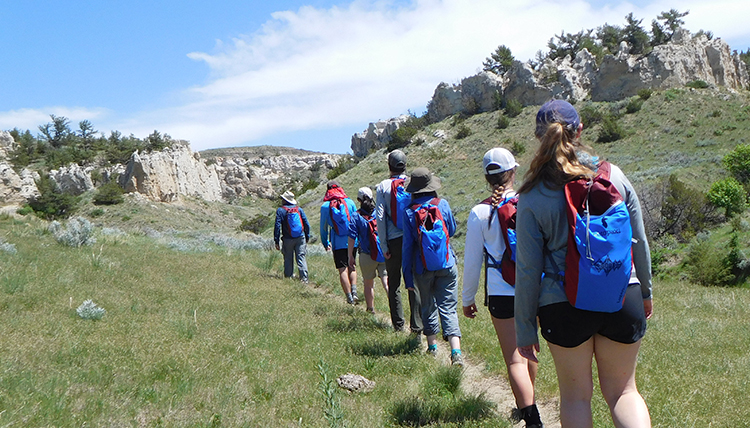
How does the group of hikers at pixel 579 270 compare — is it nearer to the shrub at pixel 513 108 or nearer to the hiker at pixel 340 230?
the hiker at pixel 340 230

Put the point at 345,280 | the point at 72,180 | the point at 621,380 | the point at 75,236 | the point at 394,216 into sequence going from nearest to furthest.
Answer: the point at 621,380, the point at 394,216, the point at 345,280, the point at 75,236, the point at 72,180

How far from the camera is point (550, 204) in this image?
98.8 inches

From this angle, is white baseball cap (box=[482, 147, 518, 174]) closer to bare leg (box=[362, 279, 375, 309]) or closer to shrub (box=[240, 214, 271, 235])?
bare leg (box=[362, 279, 375, 309])

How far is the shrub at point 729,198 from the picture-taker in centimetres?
1725

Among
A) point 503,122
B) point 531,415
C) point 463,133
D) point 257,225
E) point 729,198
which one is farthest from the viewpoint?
point 463,133

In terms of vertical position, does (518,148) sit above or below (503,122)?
below

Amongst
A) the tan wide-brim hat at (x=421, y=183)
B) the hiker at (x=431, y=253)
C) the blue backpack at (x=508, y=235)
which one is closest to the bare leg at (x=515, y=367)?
the blue backpack at (x=508, y=235)

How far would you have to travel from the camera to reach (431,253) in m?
4.97

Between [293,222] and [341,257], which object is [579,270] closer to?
[341,257]

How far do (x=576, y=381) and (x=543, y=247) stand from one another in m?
0.67

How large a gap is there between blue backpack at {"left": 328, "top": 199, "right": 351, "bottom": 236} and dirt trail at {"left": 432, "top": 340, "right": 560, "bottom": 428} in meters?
3.41

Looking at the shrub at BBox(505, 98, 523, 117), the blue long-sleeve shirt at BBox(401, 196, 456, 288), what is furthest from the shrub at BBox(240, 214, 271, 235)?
the blue long-sleeve shirt at BBox(401, 196, 456, 288)

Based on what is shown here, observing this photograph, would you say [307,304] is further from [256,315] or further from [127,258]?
[127,258]

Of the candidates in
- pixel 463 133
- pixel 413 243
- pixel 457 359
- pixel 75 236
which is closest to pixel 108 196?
pixel 75 236
